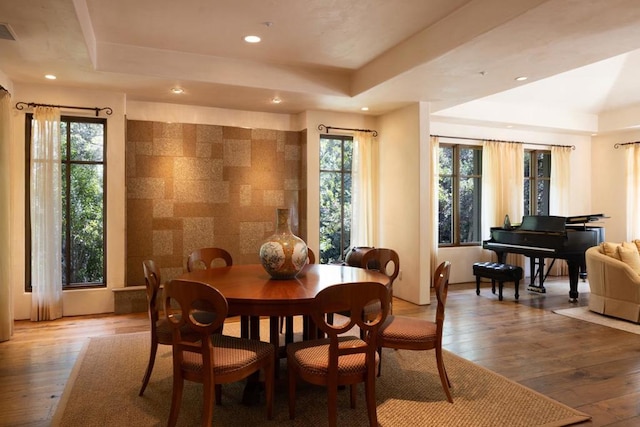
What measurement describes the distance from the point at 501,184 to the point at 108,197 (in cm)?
601

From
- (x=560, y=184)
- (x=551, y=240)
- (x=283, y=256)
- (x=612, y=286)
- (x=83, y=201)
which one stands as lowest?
(x=612, y=286)

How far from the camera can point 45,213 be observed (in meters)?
4.72

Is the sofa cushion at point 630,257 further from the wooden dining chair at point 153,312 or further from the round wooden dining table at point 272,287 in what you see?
the wooden dining chair at point 153,312

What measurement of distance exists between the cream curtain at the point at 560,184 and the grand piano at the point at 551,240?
144cm

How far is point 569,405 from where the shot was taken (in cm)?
278

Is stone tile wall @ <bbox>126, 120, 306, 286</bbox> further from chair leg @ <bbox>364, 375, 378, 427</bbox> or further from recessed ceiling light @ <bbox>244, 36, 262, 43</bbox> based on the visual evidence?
chair leg @ <bbox>364, 375, 378, 427</bbox>

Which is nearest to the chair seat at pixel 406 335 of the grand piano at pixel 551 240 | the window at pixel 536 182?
the grand piano at pixel 551 240

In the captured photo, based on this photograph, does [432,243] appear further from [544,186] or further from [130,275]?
[130,275]

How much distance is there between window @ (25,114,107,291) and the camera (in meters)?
5.07

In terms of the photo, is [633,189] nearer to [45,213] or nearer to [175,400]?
[175,400]

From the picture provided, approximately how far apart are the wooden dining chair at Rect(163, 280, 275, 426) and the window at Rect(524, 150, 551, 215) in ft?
22.3

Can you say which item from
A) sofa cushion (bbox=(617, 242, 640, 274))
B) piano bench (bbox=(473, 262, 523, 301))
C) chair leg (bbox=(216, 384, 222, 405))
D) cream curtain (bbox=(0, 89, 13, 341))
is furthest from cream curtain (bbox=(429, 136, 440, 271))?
cream curtain (bbox=(0, 89, 13, 341))

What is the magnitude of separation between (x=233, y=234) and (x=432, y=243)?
3.03m

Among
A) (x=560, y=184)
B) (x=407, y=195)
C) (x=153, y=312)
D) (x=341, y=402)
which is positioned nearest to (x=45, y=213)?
(x=153, y=312)
